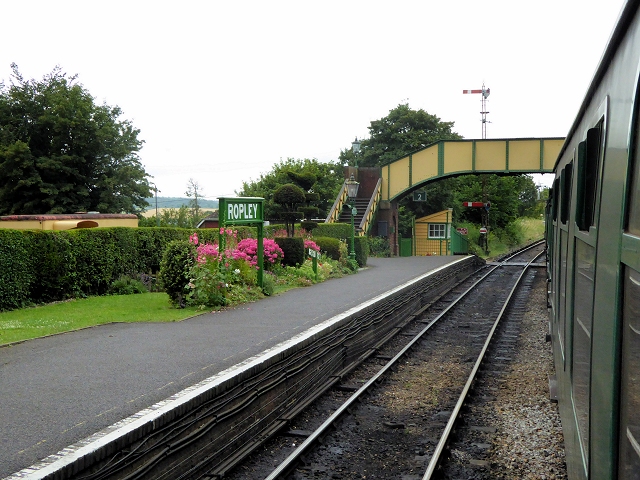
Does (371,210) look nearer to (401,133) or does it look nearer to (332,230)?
(332,230)

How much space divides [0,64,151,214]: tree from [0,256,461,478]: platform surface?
2332 cm

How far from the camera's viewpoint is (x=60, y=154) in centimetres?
3475

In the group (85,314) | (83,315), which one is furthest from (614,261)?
(85,314)

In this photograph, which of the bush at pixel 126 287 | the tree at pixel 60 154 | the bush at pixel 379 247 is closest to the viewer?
the bush at pixel 126 287

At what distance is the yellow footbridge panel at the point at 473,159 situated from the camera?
1366 inches

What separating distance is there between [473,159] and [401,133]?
13.8 m

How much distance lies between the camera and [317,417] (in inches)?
319

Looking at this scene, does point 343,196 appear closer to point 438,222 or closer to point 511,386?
point 438,222

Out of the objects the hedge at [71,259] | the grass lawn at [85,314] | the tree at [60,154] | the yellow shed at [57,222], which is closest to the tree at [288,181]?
the tree at [60,154]

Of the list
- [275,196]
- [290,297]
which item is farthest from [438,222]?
[290,297]

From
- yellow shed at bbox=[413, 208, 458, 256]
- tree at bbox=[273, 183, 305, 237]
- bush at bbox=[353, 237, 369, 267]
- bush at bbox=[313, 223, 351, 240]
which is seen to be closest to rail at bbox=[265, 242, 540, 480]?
tree at bbox=[273, 183, 305, 237]

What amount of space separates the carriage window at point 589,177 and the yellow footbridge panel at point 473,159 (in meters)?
32.6

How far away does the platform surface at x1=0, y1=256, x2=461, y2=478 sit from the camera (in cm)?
564

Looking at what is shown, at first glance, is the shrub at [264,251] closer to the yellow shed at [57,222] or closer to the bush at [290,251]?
the bush at [290,251]
